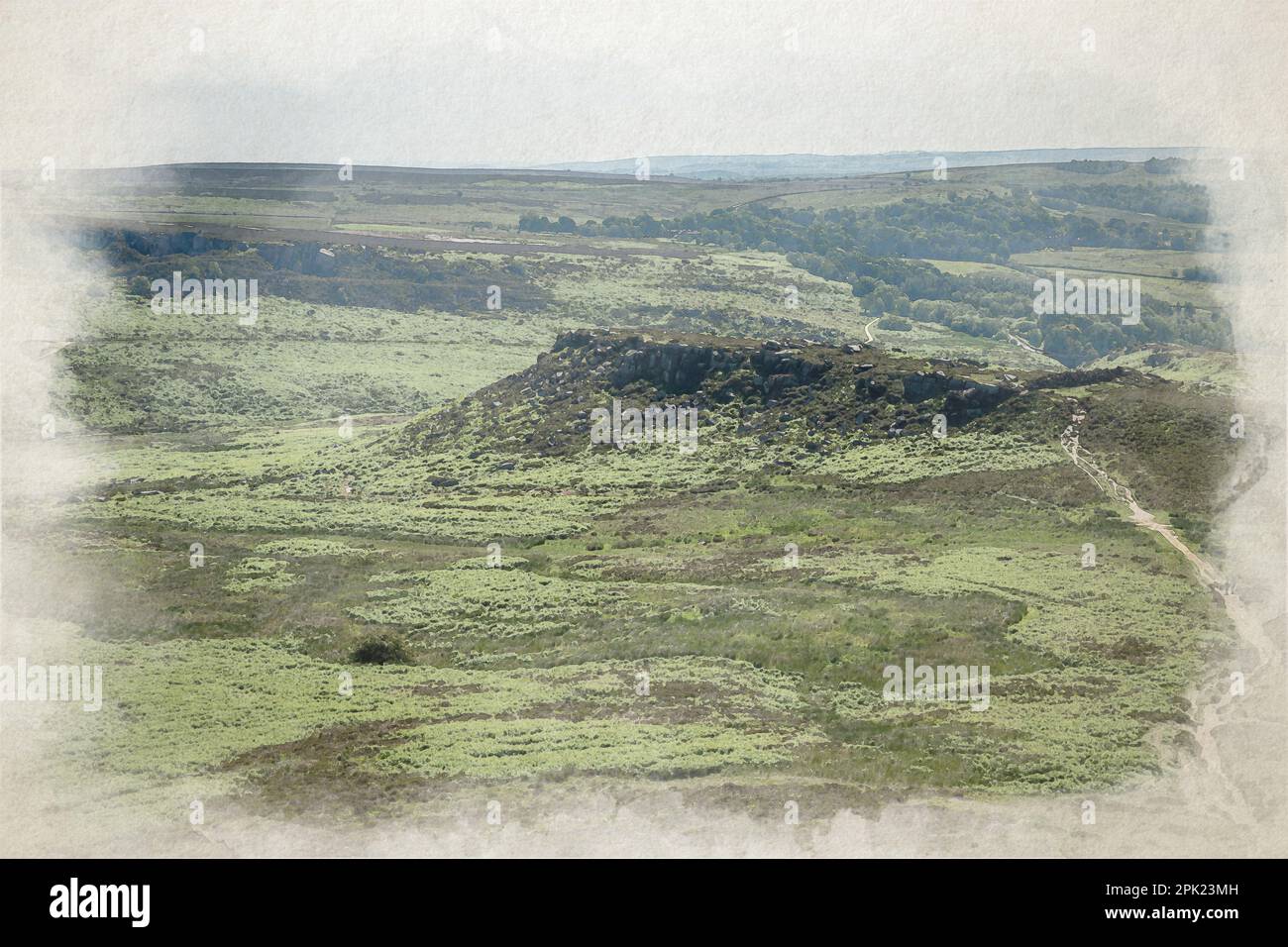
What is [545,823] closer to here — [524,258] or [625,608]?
[625,608]

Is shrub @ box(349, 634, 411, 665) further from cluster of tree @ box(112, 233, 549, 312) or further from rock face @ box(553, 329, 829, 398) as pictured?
cluster of tree @ box(112, 233, 549, 312)

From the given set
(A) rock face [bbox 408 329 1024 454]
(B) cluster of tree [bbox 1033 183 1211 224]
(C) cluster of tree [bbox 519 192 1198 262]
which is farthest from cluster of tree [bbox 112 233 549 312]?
(B) cluster of tree [bbox 1033 183 1211 224]

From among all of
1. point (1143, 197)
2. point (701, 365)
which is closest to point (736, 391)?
point (701, 365)

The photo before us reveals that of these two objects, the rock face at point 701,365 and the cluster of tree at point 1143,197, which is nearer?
the rock face at point 701,365

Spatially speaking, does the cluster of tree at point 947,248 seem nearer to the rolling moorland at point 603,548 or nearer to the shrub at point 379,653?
the rolling moorland at point 603,548

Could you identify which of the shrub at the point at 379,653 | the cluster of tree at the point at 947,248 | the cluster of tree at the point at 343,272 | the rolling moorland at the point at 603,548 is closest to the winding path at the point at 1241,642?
the rolling moorland at the point at 603,548

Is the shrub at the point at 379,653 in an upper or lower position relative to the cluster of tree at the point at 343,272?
lower
